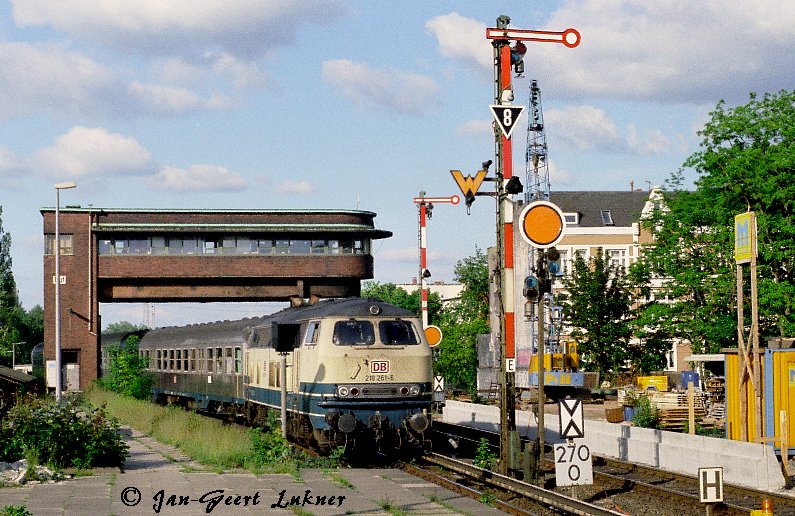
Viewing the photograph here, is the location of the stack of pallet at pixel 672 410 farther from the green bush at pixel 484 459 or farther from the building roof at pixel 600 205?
the building roof at pixel 600 205

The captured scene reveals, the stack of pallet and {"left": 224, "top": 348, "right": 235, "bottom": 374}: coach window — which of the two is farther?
the stack of pallet

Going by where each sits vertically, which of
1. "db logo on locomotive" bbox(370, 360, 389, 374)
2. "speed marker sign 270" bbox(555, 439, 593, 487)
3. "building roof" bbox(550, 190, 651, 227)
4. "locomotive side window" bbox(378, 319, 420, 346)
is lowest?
"speed marker sign 270" bbox(555, 439, 593, 487)

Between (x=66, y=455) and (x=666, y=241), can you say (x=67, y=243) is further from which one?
(x=66, y=455)

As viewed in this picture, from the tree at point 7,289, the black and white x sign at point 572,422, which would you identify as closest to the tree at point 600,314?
the black and white x sign at point 572,422

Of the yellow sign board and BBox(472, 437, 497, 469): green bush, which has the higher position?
the yellow sign board

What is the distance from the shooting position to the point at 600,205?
89938 millimetres

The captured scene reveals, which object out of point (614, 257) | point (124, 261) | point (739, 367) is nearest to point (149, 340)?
point (124, 261)

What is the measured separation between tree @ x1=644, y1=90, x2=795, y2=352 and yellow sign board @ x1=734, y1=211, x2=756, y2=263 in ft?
65.5

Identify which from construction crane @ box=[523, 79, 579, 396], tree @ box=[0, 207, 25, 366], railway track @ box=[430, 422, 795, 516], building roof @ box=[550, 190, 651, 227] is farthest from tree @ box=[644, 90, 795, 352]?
tree @ box=[0, 207, 25, 366]

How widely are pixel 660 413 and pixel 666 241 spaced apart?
2054cm

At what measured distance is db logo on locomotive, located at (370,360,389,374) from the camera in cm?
2159

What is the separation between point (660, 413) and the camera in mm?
31531

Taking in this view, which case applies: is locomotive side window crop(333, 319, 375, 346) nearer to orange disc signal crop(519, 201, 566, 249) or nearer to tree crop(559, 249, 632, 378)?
orange disc signal crop(519, 201, 566, 249)

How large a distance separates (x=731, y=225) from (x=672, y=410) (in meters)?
15.2
